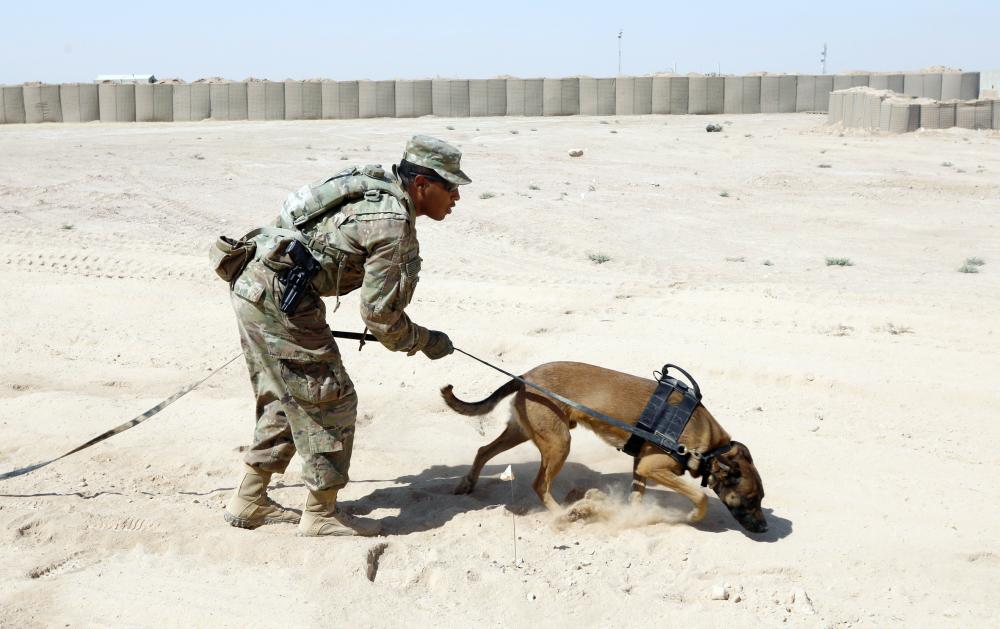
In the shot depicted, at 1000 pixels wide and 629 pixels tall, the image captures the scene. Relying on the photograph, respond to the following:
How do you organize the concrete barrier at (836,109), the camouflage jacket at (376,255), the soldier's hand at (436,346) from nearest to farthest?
1. the camouflage jacket at (376,255)
2. the soldier's hand at (436,346)
3. the concrete barrier at (836,109)

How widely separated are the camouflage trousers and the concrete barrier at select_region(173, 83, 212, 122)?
2907 centimetres

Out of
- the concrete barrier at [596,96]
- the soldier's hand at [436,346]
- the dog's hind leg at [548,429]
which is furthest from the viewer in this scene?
the concrete barrier at [596,96]

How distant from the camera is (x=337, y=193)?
5160 millimetres

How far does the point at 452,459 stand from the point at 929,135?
20.4 metres

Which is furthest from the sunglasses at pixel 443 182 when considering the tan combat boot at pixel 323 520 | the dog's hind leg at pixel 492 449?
the tan combat boot at pixel 323 520

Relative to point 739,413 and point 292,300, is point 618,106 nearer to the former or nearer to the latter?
point 739,413

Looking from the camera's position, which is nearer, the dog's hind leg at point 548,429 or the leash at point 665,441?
the leash at point 665,441

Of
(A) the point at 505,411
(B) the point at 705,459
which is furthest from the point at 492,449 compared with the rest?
(A) the point at 505,411

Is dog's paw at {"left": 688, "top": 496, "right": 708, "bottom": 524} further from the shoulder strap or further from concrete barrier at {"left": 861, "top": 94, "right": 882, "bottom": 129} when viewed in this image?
concrete barrier at {"left": 861, "top": 94, "right": 882, "bottom": 129}

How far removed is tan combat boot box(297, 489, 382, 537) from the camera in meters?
5.57

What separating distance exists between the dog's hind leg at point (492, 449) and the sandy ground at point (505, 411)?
12 centimetres

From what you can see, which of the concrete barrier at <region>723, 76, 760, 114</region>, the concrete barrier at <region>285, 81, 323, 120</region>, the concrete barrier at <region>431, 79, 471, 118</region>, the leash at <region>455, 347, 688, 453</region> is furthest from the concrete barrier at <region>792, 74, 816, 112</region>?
the leash at <region>455, 347, 688, 453</region>

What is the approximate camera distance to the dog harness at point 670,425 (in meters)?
5.71

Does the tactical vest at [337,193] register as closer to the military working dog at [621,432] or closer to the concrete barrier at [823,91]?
the military working dog at [621,432]
